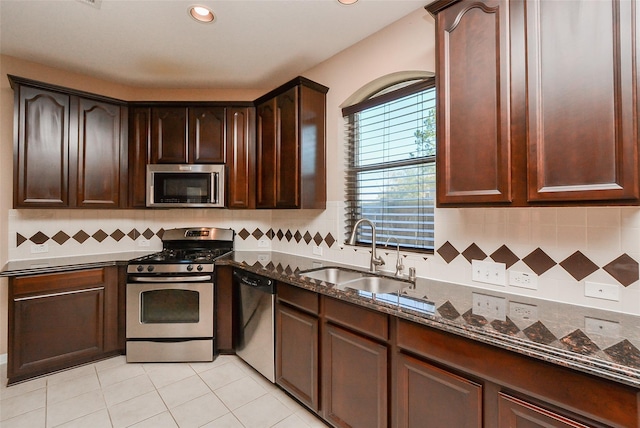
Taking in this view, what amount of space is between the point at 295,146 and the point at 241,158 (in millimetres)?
781

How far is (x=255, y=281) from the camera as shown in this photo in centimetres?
245

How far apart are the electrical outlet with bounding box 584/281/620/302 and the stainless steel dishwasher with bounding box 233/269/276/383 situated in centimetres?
182

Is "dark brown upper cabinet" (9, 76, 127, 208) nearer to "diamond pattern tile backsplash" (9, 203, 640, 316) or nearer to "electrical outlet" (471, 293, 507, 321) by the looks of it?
"diamond pattern tile backsplash" (9, 203, 640, 316)

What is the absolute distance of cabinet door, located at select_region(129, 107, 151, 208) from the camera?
307 cm

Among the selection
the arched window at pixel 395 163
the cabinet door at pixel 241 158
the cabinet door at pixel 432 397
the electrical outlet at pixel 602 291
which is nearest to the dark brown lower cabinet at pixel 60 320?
the cabinet door at pixel 241 158

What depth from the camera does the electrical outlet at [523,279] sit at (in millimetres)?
1584

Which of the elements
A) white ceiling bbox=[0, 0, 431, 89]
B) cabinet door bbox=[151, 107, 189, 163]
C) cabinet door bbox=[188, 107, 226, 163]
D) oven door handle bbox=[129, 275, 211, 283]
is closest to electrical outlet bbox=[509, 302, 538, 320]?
white ceiling bbox=[0, 0, 431, 89]

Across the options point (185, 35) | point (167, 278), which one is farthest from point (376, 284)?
point (185, 35)

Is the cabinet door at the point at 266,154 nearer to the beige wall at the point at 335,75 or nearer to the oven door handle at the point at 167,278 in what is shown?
the beige wall at the point at 335,75

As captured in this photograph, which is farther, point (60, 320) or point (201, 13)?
point (60, 320)

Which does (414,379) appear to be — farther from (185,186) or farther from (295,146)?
(185,186)

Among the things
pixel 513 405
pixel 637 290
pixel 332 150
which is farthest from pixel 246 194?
pixel 637 290

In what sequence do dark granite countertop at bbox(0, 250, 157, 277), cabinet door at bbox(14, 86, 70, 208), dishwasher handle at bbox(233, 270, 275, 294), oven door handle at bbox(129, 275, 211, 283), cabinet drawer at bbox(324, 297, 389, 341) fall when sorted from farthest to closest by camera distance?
oven door handle at bbox(129, 275, 211, 283) < cabinet door at bbox(14, 86, 70, 208) < dark granite countertop at bbox(0, 250, 157, 277) < dishwasher handle at bbox(233, 270, 275, 294) < cabinet drawer at bbox(324, 297, 389, 341)

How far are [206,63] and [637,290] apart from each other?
3.35m
